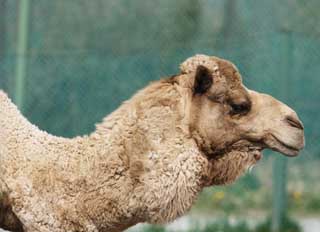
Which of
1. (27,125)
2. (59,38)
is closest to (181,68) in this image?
(27,125)

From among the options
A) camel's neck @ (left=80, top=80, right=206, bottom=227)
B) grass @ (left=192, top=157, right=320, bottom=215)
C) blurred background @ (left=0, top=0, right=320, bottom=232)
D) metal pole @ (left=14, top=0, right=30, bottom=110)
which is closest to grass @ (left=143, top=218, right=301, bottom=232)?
blurred background @ (left=0, top=0, right=320, bottom=232)

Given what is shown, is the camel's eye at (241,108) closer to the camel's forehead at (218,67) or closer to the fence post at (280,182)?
the camel's forehead at (218,67)

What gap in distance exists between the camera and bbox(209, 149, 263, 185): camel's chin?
4.05 metres

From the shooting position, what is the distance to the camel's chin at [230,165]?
13.3 feet

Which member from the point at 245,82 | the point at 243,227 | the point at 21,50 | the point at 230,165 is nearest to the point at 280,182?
the point at 243,227

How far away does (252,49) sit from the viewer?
8.50 m

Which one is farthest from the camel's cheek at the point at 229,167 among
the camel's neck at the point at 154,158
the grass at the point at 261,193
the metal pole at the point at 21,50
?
the metal pole at the point at 21,50

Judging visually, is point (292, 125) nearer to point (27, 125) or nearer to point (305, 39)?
point (27, 125)

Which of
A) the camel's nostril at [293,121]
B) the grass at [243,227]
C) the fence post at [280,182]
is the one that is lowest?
the camel's nostril at [293,121]

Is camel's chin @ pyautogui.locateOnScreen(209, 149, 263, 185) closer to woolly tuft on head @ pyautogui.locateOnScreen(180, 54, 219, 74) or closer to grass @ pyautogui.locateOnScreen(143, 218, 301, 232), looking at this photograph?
woolly tuft on head @ pyautogui.locateOnScreen(180, 54, 219, 74)

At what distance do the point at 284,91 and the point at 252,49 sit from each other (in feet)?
1.44

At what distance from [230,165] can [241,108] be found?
0.22 m

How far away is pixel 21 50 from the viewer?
8602 millimetres

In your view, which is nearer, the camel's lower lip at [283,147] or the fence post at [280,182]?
the camel's lower lip at [283,147]
